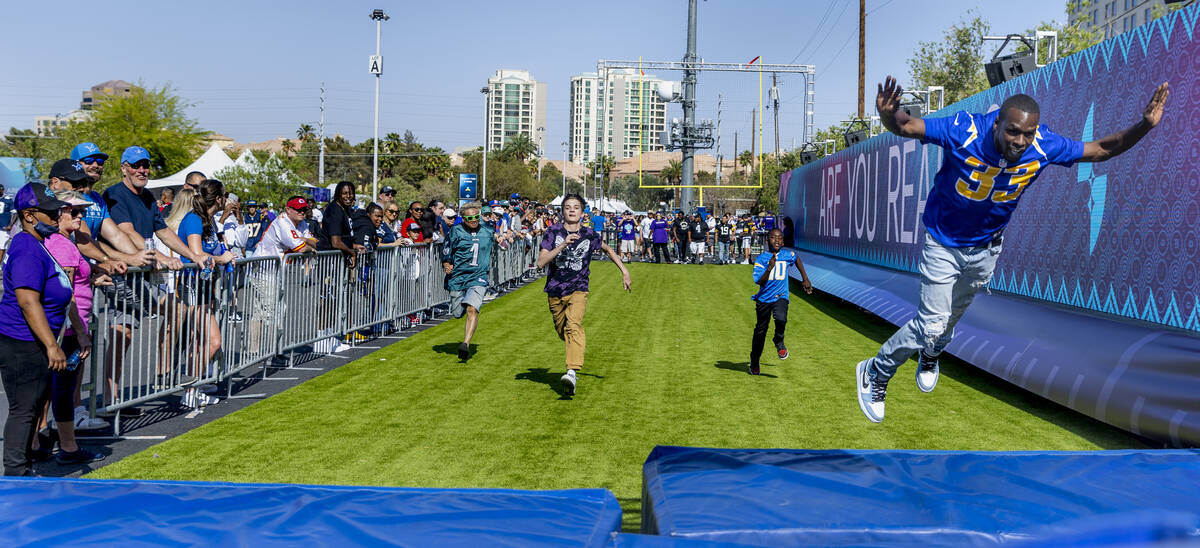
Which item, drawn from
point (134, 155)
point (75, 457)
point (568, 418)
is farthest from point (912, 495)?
point (134, 155)

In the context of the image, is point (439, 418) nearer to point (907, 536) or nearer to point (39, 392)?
point (39, 392)

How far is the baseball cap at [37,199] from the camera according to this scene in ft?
17.3

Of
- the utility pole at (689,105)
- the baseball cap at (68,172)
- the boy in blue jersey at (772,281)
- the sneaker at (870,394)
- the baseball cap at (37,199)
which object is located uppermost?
the utility pole at (689,105)

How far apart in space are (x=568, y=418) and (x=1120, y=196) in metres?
5.19

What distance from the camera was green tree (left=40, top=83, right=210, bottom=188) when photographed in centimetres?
5038

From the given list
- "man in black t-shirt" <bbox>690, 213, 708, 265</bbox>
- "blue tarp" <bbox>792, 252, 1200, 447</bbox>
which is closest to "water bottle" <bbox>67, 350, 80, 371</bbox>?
"blue tarp" <bbox>792, 252, 1200, 447</bbox>

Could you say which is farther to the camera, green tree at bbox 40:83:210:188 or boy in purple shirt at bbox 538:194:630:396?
green tree at bbox 40:83:210:188

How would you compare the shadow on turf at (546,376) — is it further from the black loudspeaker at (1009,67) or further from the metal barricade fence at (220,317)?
the black loudspeaker at (1009,67)

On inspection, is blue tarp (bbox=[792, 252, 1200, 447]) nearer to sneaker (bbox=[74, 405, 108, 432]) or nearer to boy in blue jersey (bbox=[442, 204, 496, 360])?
boy in blue jersey (bbox=[442, 204, 496, 360])

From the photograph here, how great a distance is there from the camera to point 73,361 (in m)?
5.59

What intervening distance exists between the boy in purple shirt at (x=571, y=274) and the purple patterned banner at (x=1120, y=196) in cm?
436

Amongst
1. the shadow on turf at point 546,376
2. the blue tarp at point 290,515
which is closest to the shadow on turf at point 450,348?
the shadow on turf at point 546,376

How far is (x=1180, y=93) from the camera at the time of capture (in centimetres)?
677

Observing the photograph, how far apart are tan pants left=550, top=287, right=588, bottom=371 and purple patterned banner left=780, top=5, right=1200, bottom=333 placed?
15.6 ft
